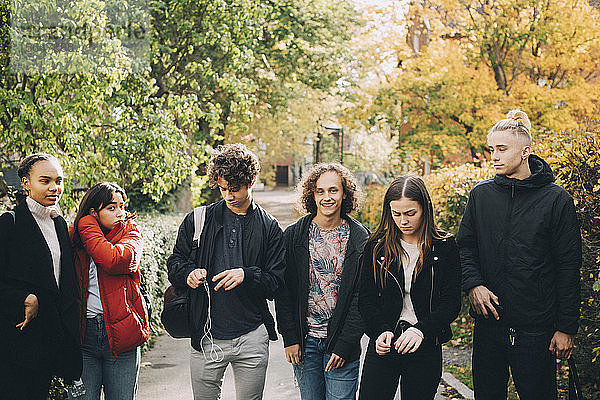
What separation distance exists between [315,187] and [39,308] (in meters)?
1.83

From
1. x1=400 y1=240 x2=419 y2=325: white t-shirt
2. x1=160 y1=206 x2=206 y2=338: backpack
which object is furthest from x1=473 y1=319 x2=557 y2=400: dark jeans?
x1=160 y1=206 x2=206 y2=338: backpack

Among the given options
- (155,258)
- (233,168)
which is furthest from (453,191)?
(233,168)

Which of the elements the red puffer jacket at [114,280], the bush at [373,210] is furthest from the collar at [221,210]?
the bush at [373,210]

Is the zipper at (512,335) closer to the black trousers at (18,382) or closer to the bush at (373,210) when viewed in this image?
the black trousers at (18,382)

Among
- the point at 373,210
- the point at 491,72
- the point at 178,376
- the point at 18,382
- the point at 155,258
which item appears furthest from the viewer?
the point at 373,210

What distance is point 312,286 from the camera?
155 inches

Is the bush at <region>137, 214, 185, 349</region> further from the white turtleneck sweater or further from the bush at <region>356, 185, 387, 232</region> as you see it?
the bush at <region>356, 185, 387, 232</region>

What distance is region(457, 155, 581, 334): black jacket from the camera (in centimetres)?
389

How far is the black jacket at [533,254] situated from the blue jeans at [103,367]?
2.25 m

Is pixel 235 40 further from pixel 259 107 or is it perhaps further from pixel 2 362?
pixel 2 362

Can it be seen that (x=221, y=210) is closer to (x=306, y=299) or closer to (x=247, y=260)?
(x=247, y=260)

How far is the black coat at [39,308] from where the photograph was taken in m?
3.70

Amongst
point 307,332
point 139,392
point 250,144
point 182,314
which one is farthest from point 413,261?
point 250,144

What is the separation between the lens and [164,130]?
8992 mm
